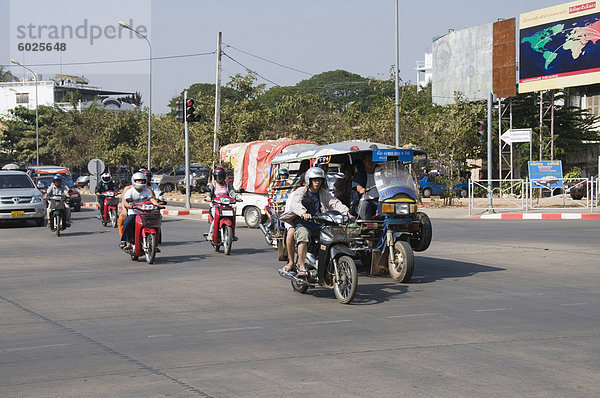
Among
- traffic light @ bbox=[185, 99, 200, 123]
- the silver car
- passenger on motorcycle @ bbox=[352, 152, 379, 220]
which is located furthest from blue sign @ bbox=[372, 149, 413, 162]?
traffic light @ bbox=[185, 99, 200, 123]

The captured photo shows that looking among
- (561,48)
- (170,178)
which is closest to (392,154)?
(561,48)

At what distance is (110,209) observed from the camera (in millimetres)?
24625

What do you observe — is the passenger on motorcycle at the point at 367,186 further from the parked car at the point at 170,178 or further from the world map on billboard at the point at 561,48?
the parked car at the point at 170,178

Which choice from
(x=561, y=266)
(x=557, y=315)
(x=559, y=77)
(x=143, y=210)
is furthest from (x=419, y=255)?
(x=559, y=77)

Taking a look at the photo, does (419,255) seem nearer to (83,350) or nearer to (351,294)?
(351,294)

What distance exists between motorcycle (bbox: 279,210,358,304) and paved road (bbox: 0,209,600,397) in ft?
0.91

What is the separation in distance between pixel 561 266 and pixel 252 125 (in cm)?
3510

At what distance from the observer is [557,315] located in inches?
360

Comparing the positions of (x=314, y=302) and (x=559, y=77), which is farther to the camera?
(x=559, y=77)

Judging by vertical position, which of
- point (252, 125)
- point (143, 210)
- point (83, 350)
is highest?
point (252, 125)

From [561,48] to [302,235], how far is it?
3835 cm

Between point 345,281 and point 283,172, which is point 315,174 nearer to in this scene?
point 345,281

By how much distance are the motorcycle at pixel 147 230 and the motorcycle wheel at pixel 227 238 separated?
1.71 metres

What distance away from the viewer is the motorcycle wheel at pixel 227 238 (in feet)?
53.7
